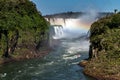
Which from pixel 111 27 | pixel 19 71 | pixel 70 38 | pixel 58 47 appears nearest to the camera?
pixel 19 71

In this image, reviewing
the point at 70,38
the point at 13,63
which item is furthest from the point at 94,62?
the point at 70,38

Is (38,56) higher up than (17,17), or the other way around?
(17,17)

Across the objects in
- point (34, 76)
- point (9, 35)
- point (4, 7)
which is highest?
point (4, 7)

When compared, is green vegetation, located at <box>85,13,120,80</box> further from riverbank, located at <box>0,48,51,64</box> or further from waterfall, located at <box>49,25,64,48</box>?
waterfall, located at <box>49,25,64,48</box>

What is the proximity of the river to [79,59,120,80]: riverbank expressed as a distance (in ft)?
5.38

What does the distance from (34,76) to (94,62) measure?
14.0 metres

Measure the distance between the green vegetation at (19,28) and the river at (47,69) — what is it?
25.7ft

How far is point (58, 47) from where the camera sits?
143 meters

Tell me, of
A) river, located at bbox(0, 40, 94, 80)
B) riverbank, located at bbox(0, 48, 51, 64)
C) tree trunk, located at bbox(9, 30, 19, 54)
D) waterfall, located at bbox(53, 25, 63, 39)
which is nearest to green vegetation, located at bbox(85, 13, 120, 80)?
river, located at bbox(0, 40, 94, 80)

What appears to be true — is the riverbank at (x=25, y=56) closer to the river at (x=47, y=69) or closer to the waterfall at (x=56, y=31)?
the river at (x=47, y=69)

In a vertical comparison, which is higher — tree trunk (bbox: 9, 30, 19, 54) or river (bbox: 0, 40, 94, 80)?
tree trunk (bbox: 9, 30, 19, 54)

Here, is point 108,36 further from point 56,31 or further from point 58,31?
point 58,31

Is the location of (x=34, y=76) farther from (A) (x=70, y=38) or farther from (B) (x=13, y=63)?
(A) (x=70, y=38)

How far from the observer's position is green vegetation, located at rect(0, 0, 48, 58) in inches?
4304
